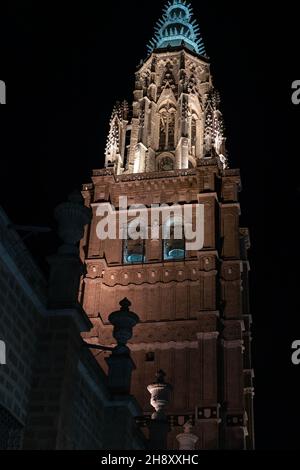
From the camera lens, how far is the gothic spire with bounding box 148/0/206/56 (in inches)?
2052

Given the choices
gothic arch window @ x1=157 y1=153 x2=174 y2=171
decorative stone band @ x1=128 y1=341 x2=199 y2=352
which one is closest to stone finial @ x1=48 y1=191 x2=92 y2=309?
decorative stone band @ x1=128 y1=341 x2=199 y2=352

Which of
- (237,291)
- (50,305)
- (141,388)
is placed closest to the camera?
(50,305)

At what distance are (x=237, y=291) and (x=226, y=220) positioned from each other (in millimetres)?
4437

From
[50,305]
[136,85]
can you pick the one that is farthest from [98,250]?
[50,305]

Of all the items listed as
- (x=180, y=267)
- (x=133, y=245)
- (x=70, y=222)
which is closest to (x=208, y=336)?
(x=180, y=267)

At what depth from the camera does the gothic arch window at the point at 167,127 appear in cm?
4600

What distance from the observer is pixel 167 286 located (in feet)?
126

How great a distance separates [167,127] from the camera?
47.1 metres

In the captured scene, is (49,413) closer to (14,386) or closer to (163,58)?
(14,386)

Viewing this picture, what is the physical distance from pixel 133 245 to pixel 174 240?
211cm

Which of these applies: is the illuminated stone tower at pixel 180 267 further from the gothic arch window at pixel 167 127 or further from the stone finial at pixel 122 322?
the stone finial at pixel 122 322

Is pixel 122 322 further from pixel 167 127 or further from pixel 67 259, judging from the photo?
pixel 167 127

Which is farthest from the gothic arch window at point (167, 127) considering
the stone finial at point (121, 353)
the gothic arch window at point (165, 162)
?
the stone finial at point (121, 353)

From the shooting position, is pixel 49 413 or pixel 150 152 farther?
pixel 150 152
